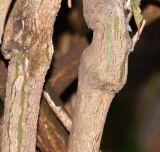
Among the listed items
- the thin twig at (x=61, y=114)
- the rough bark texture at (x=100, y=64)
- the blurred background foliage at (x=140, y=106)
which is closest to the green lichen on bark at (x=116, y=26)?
the rough bark texture at (x=100, y=64)

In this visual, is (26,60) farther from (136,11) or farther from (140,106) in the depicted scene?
(140,106)

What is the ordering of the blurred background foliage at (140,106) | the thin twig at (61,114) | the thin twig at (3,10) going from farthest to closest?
the blurred background foliage at (140,106), the thin twig at (61,114), the thin twig at (3,10)

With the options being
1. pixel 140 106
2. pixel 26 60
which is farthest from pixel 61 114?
pixel 140 106

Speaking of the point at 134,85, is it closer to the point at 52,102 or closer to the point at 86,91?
the point at 52,102

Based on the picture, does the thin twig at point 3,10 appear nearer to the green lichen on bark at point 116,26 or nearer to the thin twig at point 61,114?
the green lichen on bark at point 116,26

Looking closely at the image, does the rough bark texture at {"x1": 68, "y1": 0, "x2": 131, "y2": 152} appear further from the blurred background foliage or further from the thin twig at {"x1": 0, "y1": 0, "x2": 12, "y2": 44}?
the blurred background foliage

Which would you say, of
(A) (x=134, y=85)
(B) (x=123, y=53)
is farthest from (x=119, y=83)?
(A) (x=134, y=85)

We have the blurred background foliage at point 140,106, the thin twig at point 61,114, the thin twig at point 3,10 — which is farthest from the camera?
the blurred background foliage at point 140,106
